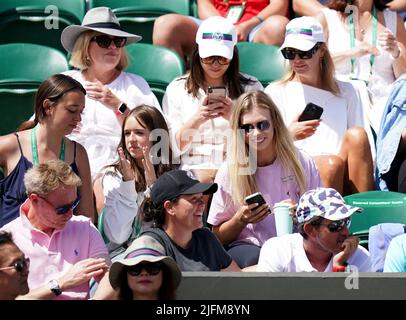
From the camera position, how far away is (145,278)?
167 inches

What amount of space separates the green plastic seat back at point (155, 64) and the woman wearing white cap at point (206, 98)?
0.33 metres

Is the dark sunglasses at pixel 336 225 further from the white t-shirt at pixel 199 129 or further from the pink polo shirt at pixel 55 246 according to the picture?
the white t-shirt at pixel 199 129

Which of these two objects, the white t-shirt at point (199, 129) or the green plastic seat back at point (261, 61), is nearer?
the white t-shirt at point (199, 129)

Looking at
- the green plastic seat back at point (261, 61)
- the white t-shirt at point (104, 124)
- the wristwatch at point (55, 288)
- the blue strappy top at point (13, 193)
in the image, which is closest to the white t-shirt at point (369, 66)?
the green plastic seat back at point (261, 61)

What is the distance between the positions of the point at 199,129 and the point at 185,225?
4.03ft

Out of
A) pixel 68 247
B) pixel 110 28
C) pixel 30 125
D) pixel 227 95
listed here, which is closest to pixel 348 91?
pixel 227 95

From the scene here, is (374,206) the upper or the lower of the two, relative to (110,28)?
lower

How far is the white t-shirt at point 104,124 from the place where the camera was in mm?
5875

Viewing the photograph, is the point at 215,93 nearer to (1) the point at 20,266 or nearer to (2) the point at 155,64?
(2) the point at 155,64

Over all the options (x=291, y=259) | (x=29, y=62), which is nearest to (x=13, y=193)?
(x=291, y=259)

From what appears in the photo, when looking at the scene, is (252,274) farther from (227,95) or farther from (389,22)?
(389,22)

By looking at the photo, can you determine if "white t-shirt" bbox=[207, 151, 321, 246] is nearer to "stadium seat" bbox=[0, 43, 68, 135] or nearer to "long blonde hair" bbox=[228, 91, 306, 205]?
"long blonde hair" bbox=[228, 91, 306, 205]

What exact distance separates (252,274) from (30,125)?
1675mm
